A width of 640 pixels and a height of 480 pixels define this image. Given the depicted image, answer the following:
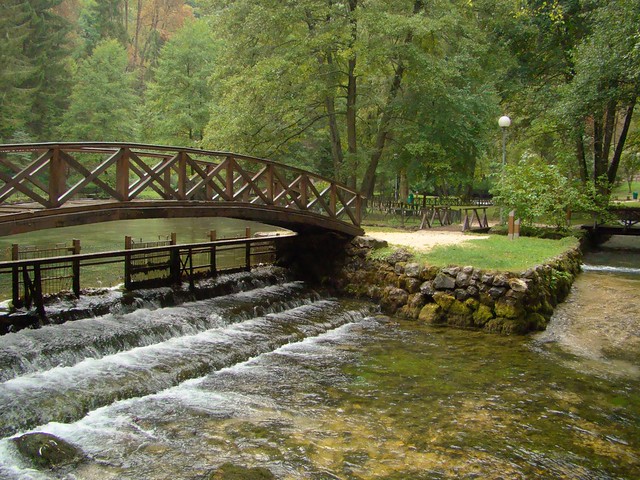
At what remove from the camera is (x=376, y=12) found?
67.6ft

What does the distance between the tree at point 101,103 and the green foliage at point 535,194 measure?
28.9 m

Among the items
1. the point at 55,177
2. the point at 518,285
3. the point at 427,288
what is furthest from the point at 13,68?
the point at 518,285

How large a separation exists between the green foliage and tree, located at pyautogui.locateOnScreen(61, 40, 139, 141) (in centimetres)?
2886

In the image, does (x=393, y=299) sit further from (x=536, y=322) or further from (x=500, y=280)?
(x=536, y=322)

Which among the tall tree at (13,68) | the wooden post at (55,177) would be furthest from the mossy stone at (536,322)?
the tall tree at (13,68)

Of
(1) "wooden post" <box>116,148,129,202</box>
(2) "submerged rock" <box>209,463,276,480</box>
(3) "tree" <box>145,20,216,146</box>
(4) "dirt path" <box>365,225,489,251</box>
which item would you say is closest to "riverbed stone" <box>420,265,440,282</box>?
(4) "dirt path" <box>365,225,489,251</box>

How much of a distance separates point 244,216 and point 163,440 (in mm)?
7186

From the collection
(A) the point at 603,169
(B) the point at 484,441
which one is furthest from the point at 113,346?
(A) the point at 603,169

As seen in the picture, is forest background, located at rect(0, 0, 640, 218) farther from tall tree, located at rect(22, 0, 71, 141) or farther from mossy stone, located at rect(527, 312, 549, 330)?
mossy stone, located at rect(527, 312, 549, 330)

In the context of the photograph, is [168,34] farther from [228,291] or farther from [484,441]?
[484,441]

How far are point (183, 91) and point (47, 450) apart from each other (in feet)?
110

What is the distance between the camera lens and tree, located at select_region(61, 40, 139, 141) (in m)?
38.3

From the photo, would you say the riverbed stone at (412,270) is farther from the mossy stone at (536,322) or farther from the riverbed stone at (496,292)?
the mossy stone at (536,322)

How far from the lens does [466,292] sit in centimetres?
1235
